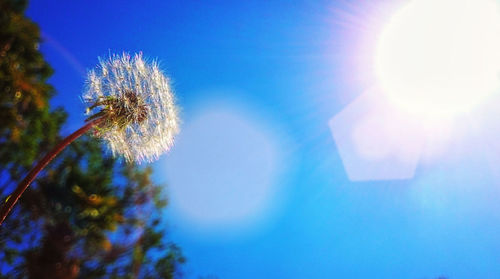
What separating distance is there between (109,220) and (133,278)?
810 centimetres

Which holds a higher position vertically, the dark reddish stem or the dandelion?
the dandelion

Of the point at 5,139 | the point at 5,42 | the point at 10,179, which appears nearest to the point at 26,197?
the point at 10,179

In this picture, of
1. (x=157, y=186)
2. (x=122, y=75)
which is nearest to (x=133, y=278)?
(x=157, y=186)

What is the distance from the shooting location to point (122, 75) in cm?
1205

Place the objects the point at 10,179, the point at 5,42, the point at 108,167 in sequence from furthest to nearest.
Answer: the point at 108,167
the point at 10,179
the point at 5,42

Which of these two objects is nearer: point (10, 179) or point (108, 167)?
point (10, 179)

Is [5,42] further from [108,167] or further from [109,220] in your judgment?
[108,167]

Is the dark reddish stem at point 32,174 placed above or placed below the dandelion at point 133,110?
below

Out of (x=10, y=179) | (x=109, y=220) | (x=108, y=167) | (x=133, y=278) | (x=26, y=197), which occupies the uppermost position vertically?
(x=108, y=167)

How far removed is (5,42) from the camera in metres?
7.48

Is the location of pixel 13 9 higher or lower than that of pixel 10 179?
lower

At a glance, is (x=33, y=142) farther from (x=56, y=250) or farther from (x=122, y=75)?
(x=56, y=250)

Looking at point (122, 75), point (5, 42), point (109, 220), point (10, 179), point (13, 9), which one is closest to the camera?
point (5, 42)

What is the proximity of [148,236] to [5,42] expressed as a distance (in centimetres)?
1057
